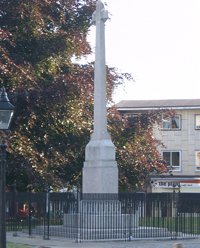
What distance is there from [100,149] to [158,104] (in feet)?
133

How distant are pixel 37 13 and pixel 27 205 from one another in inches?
408

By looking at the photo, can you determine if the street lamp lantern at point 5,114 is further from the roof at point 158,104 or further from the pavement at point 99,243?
the roof at point 158,104

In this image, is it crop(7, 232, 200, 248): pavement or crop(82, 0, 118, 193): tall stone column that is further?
crop(82, 0, 118, 193): tall stone column

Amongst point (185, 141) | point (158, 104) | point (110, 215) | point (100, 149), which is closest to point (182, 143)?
point (185, 141)

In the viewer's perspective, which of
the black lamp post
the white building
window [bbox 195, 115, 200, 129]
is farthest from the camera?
window [bbox 195, 115, 200, 129]

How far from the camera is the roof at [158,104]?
65062 mm

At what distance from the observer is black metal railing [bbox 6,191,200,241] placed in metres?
25.0

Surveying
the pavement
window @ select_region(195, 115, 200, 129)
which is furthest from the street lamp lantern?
window @ select_region(195, 115, 200, 129)

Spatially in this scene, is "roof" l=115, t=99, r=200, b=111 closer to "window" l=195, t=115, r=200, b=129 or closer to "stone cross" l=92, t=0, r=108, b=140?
"window" l=195, t=115, r=200, b=129

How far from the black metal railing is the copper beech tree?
19.2 ft

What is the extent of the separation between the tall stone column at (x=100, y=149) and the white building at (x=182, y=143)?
1464 inches

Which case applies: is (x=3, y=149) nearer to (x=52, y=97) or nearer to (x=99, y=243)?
(x=99, y=243)

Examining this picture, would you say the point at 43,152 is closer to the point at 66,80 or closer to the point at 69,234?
the point at 66,80

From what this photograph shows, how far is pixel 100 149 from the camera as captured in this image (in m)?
27.4
